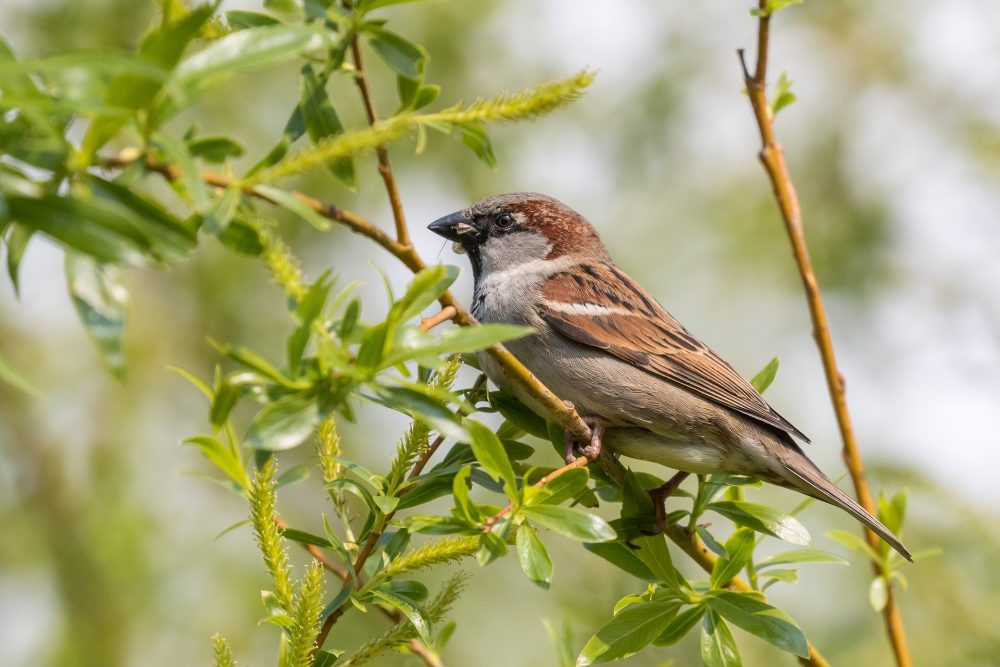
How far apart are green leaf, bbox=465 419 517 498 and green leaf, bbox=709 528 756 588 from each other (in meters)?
0.61

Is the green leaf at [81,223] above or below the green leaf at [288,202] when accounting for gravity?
below

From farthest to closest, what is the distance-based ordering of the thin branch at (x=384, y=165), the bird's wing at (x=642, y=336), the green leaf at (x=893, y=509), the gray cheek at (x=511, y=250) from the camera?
the gray cheek at (x=511, y=250), the bird's wing at (x=642, y=336), the green leaf at (x=893, y=509), the thin branch at (x=384, y=165)

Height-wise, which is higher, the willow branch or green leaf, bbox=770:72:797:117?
green leaf, bbox=770:72:797:117

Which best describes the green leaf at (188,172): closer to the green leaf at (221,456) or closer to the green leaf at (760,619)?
the green leaf at (221,456)

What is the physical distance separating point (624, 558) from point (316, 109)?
0.98 metres

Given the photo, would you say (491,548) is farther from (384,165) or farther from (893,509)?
(893,509)

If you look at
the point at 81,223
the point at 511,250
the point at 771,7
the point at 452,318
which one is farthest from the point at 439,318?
the point at 511,250

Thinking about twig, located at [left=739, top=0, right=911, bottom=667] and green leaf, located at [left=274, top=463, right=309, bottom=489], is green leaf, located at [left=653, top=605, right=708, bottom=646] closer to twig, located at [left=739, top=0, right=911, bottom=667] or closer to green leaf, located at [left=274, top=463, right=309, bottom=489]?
twig, located at [left=739, top=0, right=911, bottom=667]

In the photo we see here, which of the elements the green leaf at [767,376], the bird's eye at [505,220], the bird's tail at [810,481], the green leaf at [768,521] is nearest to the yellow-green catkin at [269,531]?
the green leaf at [768,521]

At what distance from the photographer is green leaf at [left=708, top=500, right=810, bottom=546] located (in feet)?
6.44

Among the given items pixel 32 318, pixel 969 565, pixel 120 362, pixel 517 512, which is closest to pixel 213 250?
pixel 32 318

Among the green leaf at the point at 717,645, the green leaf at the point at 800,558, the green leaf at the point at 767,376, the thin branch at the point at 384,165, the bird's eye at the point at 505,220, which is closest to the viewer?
the thin branch at the point at 384,165

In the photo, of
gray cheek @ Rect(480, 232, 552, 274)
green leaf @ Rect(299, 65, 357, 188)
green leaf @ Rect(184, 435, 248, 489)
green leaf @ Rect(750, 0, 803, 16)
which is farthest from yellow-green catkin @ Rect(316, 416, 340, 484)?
gray cheek @ Rect(480, 232, 552, 274)

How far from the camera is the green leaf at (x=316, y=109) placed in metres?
1.51
